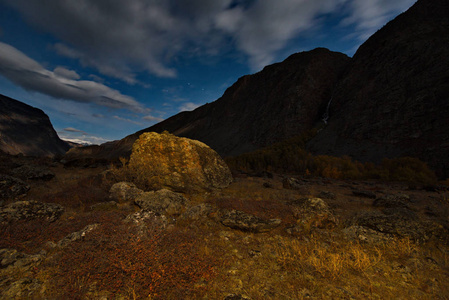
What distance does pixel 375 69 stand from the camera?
26.6 metres

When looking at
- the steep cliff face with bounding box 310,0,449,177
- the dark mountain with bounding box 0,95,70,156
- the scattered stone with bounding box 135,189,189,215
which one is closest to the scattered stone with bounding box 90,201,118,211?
the scattered stone with bounding box 135,189,189,215

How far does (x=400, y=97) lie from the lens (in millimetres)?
21156

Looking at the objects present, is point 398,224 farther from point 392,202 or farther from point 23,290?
point 23,290

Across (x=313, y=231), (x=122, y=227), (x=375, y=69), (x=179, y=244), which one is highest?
(x=375, y=69)

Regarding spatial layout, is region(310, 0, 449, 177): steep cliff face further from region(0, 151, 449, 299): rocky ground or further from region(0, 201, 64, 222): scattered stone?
region(0, 201, 64, 222): scattered stone

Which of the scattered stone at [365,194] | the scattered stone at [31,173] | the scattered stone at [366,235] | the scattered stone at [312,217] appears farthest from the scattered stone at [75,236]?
the scattered stone at [365,194]

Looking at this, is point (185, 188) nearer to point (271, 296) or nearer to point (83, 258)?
point (83, 258)

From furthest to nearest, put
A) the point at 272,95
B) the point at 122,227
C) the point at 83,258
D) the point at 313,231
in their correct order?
the point at 272,95
the point at 313,231
the point at 122,227
the point at 83,258

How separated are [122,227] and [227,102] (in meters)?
54.0

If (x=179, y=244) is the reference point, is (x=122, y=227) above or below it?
above

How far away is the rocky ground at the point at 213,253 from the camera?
264cm

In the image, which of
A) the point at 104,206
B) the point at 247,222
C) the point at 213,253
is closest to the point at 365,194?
the point at 247,222

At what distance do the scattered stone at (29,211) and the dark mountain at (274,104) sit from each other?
105ft

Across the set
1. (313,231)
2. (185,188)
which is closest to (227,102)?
(185,188)
